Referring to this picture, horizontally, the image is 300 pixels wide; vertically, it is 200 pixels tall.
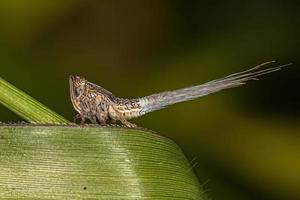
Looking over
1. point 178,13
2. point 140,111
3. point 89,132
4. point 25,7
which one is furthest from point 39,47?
point 89,132

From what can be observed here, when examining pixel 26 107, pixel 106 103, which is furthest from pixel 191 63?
pixel 26 107

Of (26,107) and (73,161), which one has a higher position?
(26,107)

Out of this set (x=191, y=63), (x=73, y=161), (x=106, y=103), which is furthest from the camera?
(x=191, y=63)

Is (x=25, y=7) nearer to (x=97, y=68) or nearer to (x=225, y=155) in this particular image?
(x=97, y=68)

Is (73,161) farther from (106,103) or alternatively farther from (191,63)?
(191,63)

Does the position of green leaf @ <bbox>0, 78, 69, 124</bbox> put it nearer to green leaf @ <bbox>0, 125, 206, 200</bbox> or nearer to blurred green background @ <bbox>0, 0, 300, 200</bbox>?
green leaf @ <bbox>0, 125, 206, 200</bbox>

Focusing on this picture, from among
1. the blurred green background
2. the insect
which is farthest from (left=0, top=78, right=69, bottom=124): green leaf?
the blurred green background
